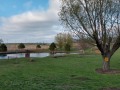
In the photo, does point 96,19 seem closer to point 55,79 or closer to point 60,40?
point 55,79

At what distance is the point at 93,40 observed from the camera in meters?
23.4

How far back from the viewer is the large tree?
21.9 m

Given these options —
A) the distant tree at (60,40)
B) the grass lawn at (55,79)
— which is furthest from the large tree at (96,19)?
the distant tree at (60,40)

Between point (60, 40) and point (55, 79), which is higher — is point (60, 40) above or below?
above

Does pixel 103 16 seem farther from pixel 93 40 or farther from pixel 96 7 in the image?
pixel 93 40

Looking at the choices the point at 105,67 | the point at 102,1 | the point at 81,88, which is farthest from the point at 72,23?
the point at 81,88

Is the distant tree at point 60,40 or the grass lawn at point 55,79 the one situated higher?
the distant tree at point 60,40

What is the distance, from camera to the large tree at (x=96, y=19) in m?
21.9

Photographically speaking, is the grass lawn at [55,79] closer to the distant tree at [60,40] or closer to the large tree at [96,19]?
the large tree at [96,19]

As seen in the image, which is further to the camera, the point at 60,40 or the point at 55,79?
the point at 60,40

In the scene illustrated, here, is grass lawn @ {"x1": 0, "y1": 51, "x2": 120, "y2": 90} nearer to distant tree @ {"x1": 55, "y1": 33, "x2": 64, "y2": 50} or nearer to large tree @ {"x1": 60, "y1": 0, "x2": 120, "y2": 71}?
large tree @ {"x1": 60, "y1": 0, "x2": 120, "y2": 71}

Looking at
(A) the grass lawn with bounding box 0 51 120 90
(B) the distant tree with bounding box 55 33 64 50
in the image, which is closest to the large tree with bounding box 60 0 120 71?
(A) the grass lawn with bounding box 0 51 120 90

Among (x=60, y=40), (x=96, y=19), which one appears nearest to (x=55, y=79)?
(x=96, y=19)

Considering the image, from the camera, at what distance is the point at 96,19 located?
22.0 metres
